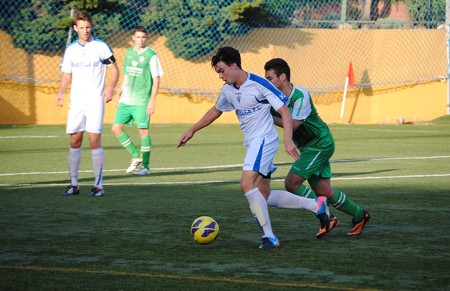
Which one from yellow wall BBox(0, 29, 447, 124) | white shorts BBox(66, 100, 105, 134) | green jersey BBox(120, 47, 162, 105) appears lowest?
yellow wall BBox(0, 29, 447, 124)

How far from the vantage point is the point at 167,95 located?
25.5 metres

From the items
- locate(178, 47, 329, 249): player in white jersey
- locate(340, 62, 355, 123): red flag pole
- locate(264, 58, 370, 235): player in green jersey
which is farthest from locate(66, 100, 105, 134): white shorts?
locate(340, 62, 355, 123): red flag pole

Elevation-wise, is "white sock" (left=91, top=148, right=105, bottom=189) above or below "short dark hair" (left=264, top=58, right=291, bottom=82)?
below

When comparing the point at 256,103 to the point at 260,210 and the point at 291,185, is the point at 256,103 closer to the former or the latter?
the point at 260,210

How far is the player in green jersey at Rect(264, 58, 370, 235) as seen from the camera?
793 centimetres

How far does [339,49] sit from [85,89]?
16879 mm

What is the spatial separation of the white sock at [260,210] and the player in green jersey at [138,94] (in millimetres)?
6355

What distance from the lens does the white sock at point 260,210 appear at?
23.8 feet

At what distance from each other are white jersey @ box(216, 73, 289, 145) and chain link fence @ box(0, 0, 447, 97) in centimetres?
1688

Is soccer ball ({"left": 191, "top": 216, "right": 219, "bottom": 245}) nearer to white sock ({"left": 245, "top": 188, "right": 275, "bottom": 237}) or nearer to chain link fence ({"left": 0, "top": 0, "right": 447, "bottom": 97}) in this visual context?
white sock ({"left": 245, "top": 188, "right": 275, "bottom": 237})

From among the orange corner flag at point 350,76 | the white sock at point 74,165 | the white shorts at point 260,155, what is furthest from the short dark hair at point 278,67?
the orange corner flag at point 350,76

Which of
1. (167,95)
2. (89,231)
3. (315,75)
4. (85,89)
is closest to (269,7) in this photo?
(315,75)

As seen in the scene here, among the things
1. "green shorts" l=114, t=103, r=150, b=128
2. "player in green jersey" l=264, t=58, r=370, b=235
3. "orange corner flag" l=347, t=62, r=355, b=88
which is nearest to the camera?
"player in green jersey" l=264, t=58, r=370, b=235

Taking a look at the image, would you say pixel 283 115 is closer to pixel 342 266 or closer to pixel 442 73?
pixel 342 266
